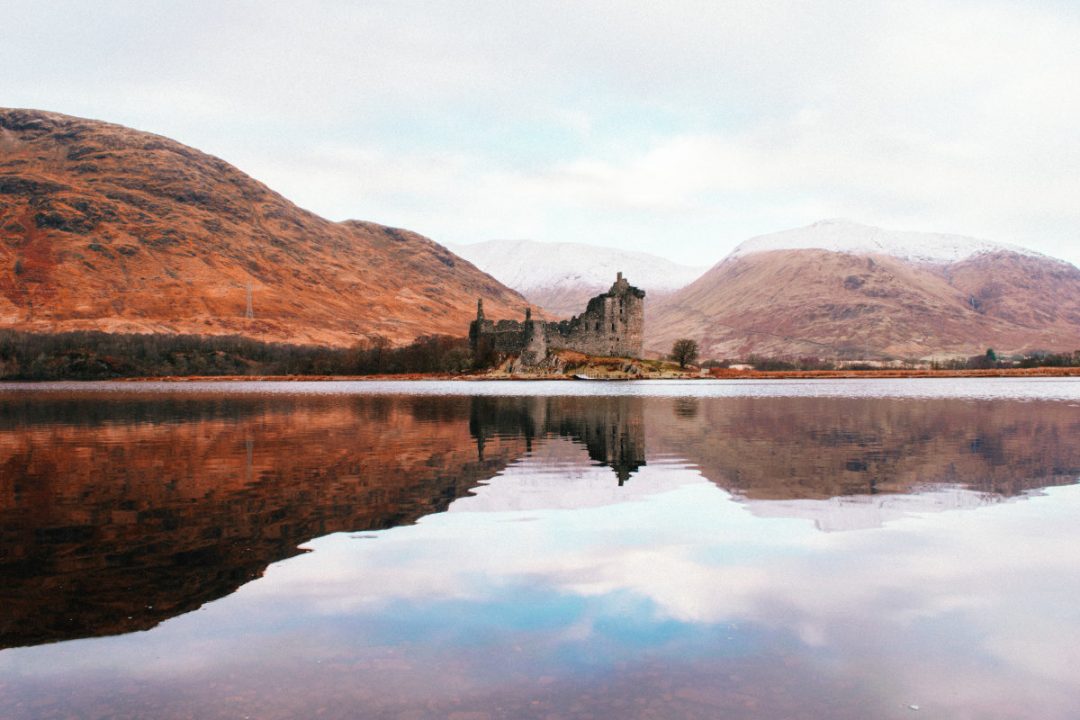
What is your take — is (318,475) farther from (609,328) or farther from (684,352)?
(684,352)

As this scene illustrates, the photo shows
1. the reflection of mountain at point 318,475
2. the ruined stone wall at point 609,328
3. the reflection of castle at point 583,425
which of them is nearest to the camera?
the reflection of mountain at point 318,475

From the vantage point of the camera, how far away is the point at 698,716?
6855mm

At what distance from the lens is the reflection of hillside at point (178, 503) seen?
34.3 feet

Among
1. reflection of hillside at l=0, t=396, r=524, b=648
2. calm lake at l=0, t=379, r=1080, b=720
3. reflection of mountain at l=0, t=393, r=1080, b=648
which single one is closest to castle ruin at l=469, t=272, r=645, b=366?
reflection of mountain at l=0, t=393, r=1080, b=648

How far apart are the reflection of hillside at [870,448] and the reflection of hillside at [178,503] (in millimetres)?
7187

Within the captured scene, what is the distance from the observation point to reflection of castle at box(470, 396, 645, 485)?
85.6ft

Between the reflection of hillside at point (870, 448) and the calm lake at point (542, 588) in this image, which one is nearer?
the calm lake at point (542, 588)

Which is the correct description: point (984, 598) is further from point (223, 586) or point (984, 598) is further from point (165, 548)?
point (165, 548)

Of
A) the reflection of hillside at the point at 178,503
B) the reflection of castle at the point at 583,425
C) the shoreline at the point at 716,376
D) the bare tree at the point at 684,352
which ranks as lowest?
the reflection of hillside at the point at 178,503

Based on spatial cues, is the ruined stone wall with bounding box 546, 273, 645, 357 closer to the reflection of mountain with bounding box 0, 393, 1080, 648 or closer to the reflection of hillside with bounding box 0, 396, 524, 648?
the reflection of mountain with bounding box 0, 393, 1080, 648

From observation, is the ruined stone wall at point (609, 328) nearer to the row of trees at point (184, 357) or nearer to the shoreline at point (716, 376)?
the shoreline at point (716, 376)

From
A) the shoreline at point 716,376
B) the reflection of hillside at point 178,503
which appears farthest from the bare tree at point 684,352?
the reflection of hillside at point 178,503

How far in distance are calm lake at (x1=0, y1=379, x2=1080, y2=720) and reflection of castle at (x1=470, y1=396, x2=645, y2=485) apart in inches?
89.2

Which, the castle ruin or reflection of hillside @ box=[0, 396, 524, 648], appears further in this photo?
the castle ruin
